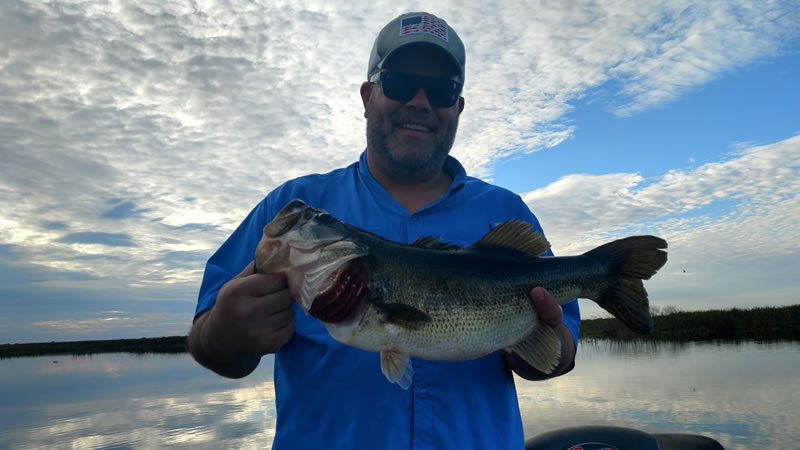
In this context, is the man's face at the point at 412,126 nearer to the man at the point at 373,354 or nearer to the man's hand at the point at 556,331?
the man at the point at 373,354

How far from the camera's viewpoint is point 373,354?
322 cm

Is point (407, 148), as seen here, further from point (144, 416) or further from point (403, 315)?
point (144, 416)

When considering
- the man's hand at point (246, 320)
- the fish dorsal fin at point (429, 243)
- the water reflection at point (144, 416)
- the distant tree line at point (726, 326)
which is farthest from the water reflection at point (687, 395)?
the man's hand at point (246, 320)

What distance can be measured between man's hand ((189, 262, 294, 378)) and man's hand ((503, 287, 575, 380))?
5.24 feet

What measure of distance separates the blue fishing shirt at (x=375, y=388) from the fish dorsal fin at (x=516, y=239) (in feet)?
1.44

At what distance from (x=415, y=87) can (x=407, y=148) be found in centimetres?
56

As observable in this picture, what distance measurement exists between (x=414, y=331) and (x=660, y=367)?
20758 millimetres

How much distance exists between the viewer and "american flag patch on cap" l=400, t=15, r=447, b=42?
4289mm

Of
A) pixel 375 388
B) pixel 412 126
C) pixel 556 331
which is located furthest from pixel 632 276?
pixel 412 126

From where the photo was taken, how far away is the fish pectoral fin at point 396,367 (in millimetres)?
2875

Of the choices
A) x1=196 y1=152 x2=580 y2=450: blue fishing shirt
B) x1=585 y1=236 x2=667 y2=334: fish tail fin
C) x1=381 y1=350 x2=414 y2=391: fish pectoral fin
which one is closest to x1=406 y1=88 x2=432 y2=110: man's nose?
x1=196 y1=152 x2=580 y2=450: blue fishing shirt

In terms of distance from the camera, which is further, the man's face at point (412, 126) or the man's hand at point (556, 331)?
the man's face at point (412, 126)

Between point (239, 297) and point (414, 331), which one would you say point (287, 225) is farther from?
point (414, 331)

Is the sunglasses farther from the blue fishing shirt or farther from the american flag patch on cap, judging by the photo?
the blue fishing shirt
